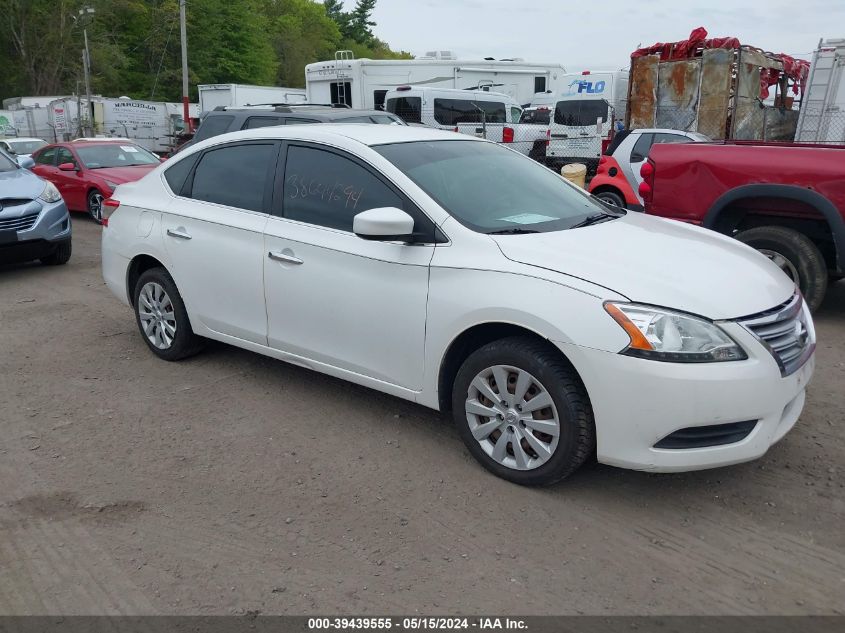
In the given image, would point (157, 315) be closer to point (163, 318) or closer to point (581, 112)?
point (163, 318)

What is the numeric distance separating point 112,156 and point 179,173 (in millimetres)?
8704

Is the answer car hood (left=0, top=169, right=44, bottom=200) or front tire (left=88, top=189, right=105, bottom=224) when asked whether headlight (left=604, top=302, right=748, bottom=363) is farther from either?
front tire (left=88, top=189, right=105, bottom=224)

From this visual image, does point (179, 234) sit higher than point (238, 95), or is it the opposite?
point (238, 95)

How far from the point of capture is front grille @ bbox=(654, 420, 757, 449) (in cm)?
319

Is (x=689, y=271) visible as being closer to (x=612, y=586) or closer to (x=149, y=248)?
(x=612, y=586)

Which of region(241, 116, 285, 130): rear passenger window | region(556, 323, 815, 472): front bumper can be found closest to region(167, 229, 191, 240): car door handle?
region(556, 323, 815, 472): front bumper

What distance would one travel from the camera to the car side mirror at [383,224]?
3652 millimetres

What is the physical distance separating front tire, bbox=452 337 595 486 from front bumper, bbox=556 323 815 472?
94 millimetres

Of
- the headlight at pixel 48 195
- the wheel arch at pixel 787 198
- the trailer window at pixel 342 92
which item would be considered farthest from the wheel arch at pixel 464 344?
the trailer window at pixel 342 92

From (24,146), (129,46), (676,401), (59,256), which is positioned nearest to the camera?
(676,401)

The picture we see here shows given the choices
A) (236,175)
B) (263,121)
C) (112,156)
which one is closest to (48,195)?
(263,121)

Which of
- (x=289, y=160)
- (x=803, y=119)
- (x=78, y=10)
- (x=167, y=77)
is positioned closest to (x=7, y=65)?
(x=78, y=10)

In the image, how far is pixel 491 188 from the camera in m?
4.23

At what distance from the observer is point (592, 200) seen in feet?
15.4
